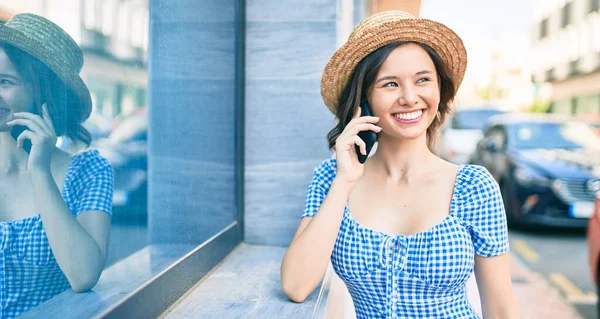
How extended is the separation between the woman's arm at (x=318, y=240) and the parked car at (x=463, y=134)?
13.0 metres

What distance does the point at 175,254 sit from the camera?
268 cm

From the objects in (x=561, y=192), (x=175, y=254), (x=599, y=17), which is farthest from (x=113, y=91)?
(x=599, y=17)

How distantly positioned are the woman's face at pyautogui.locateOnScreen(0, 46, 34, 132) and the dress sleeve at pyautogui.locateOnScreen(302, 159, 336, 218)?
45.8 inches

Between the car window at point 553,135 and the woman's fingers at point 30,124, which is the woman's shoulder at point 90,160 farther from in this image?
the car window at point 553,135

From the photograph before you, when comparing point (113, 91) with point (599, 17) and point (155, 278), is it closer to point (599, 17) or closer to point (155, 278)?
point (155, 278)

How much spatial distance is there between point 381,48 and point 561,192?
6.59m

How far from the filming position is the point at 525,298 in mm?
5539

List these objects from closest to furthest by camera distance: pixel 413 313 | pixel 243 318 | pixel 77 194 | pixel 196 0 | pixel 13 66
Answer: pixel 13 66 → pixel 77 194 → pixel 413 313 → pixel 243 318 → pixel 196 0

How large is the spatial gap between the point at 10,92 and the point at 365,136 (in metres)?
1.27

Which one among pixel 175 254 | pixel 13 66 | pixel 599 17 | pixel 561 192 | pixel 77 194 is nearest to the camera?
pixel 13 66

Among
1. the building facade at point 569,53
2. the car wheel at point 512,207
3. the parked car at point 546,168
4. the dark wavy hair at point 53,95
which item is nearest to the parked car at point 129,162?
the dark wavy hair at point 53,95

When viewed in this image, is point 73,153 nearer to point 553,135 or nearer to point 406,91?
point 406,91

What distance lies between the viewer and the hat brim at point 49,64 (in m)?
1.48

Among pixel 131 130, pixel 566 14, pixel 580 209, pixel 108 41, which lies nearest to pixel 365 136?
pixel 131 130
